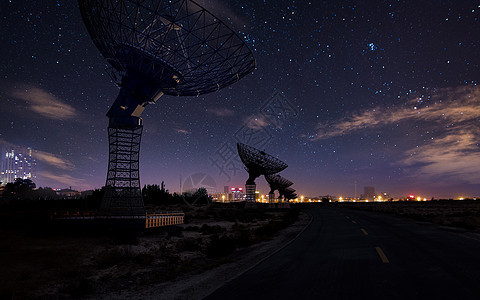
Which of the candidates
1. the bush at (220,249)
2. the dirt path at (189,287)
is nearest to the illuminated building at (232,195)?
the bush at (220,249)

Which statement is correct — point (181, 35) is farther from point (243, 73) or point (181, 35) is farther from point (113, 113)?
point (113, 113)

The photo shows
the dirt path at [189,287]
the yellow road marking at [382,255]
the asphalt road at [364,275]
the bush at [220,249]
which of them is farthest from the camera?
the bush at [220,249]

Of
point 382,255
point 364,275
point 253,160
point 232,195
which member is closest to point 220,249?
point 382,255

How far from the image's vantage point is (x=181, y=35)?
67.2 feet

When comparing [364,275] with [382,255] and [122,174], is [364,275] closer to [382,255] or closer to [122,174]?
[382,255]

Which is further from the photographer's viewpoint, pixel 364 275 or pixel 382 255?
pixel 382 255

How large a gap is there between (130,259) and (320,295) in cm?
999

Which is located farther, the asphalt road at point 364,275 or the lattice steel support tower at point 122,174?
the lattice steel support tower at point 122,174

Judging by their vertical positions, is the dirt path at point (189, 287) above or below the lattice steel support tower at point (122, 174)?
below

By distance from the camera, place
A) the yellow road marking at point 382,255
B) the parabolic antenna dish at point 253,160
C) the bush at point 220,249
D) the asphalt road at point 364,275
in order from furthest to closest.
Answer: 1. the parabolic antenna dish at point 253,160
2. the bush at point 220,249
3. the yellow road marking at point 382,255
4. the asphalt road at point 364,275

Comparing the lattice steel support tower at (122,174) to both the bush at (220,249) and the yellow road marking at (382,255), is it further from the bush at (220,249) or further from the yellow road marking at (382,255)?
the yellow road marking at (382,255)

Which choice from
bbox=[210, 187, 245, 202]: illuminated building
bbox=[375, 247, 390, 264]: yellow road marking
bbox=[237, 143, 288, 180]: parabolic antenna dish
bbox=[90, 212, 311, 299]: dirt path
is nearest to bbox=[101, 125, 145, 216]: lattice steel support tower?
bbox=[90, 212, 311, 299]: dirt path

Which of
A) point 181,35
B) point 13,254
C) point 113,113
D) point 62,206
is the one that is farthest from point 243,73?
point 62,206

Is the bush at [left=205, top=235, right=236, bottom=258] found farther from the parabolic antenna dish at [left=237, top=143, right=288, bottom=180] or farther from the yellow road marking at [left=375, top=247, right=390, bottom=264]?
the parabolic antenna dish at [left=237, top=143, right=288, bottom=180]
